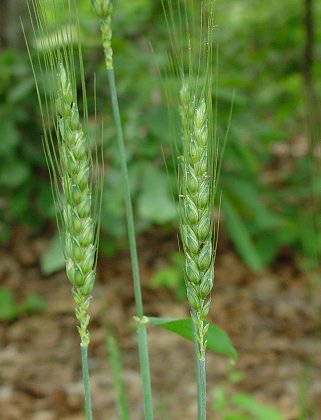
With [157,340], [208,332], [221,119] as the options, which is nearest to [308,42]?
[221,119]

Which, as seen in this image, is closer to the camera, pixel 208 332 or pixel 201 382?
pixel 201 382

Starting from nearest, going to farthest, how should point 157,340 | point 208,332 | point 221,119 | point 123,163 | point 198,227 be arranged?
point 198,227
point 123,163
point 208,332
point 221,119
point 157,340

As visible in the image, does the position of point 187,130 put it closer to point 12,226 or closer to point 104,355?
point 104,355

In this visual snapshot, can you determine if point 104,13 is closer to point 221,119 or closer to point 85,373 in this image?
point 85,373

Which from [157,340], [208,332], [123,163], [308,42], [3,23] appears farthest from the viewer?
[3,23]

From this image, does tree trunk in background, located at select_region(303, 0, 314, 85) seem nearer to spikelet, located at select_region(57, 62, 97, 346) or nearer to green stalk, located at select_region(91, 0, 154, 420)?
green stalk, located at select_region(91, 0, 154, 420)

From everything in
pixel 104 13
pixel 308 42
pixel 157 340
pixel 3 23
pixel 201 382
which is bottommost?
pixel 157 340

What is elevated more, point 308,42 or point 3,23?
point 3,23

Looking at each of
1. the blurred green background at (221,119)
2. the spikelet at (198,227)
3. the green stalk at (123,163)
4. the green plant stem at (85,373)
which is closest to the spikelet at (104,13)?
the green stalk at (123,163)
